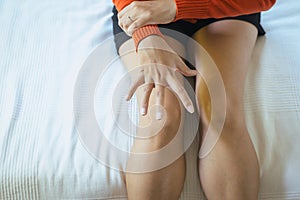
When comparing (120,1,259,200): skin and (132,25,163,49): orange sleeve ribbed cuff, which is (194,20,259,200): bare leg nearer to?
(120,1,259,200): skin

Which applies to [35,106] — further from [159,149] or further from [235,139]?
[235,139]

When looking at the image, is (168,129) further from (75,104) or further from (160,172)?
(75,104)

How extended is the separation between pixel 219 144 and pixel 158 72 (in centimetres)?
18

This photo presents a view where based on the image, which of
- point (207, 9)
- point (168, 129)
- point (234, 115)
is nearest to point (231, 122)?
point (234, 115)

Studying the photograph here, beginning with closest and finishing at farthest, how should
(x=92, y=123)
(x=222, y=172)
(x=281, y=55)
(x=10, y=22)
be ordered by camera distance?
(x=222, y=172) → (x=92, y=123) → (x=281, y=55) → (x=10, y=22)

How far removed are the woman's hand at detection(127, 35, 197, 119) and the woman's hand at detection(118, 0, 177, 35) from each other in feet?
0.13

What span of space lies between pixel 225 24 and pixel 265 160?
0.31 meters

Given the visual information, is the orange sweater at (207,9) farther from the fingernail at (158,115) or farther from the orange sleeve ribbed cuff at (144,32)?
the fingernail at (158,115)

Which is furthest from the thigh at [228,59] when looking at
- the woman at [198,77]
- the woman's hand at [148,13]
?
the woman's hand at [148,13]

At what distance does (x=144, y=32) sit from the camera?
84 cm

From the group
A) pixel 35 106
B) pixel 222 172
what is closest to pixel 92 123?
pixel 35 106

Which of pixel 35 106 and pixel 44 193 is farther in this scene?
pixel 35 106

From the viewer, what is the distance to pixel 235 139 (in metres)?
0.76

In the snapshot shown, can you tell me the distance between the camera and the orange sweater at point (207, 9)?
843mm
